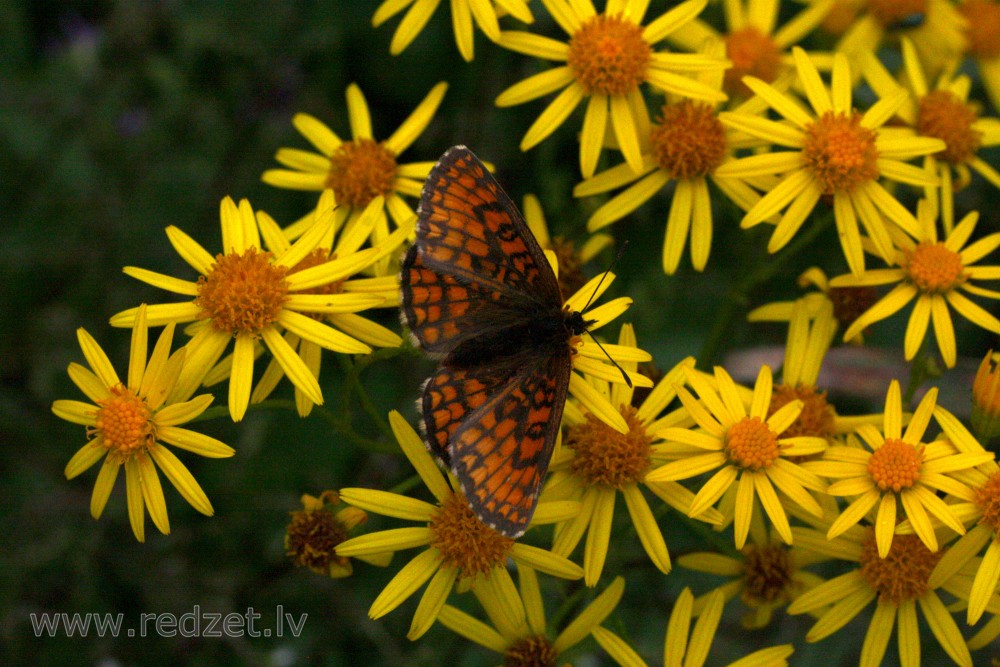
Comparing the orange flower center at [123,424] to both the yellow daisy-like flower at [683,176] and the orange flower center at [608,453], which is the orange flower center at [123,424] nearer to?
the orange flower center at [608,453]

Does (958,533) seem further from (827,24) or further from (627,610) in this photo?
(827,24)

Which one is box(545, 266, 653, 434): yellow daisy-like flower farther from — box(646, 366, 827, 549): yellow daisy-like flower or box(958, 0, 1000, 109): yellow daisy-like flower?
box(958, 0, 1000, 109): yellow daisy-like flower

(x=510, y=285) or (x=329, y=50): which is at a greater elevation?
(x=329, y=50)

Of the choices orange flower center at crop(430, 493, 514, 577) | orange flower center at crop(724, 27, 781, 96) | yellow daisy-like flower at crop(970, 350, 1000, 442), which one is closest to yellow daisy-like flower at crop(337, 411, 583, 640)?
orange flower center at crop(430, 493, 514, 577)

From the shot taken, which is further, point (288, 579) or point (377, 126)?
point (377, 126)

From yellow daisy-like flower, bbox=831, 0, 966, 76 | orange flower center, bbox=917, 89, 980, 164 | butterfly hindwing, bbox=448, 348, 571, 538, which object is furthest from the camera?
yellow daisy-like flower, bbox=831, 0, 966, 76

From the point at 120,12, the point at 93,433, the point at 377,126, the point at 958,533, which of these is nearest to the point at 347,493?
the point at 93,433

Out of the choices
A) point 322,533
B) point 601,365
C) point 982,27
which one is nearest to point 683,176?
point 601,365

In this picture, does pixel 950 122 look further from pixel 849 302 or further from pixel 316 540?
pixel 316 540
